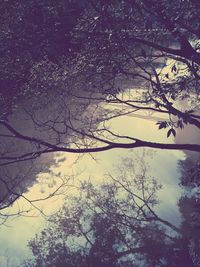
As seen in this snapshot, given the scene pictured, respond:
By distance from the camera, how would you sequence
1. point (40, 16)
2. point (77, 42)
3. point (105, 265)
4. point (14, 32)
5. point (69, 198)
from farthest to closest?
point (69, 198) < point (105, 265) < point (77, 42) < point (14, 32) < point (40, 16)

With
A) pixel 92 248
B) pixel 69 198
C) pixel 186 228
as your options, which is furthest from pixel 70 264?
pixel 186 228

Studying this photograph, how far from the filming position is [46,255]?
8047 mm

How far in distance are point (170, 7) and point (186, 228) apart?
5846 millimetres

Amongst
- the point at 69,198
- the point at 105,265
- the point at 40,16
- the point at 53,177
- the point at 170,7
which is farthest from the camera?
the point at 53,177

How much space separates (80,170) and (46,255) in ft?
11.5

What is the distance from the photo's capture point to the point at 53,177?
35.5 feet

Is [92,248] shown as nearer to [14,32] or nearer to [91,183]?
[91,183]

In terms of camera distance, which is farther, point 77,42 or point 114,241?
point 114,241

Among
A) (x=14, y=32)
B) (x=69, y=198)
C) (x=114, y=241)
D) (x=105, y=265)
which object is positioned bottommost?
(x=105, y=265)

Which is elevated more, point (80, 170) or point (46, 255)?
point (80, 170)

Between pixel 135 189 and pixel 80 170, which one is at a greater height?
pixel 80 170

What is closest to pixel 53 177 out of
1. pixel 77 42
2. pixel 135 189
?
pixel 135 189

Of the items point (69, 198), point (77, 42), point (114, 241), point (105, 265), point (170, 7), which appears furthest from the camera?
point (69, 198)

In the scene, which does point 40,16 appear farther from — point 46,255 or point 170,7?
point 46,255
